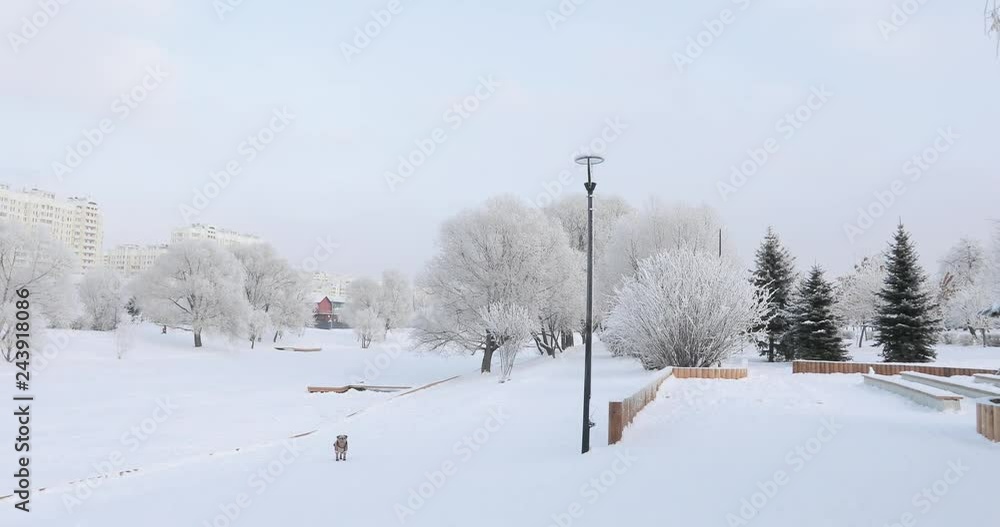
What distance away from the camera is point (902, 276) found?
2844 cm

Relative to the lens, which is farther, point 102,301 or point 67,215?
point 67,215

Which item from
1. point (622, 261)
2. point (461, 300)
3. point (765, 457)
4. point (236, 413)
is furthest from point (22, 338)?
point (765, 457)

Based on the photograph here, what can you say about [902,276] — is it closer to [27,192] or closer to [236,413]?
[236,413]

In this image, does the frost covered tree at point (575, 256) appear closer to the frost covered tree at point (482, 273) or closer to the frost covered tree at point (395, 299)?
the frost covered tree at point (482, 273)

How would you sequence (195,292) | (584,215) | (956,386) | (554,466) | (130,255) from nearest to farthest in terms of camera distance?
1. (554,466)
2. (956,386)
3. (584,215)
4. (195,292)
5. (130,255)

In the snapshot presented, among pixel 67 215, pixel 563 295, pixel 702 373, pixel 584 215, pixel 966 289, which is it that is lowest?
pixel 702 373

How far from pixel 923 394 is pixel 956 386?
2.80 m

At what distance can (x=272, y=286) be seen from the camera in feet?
186

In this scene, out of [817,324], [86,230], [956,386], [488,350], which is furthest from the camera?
[86,230]

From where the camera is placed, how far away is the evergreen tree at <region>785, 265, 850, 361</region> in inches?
1179

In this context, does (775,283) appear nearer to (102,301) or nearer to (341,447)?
(341,447)

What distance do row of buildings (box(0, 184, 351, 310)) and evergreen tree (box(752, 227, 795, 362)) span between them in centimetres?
4722

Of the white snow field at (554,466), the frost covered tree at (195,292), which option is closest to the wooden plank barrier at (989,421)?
the white snow field at (554,466)

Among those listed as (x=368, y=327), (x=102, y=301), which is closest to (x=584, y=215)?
(x=368, y=327)
